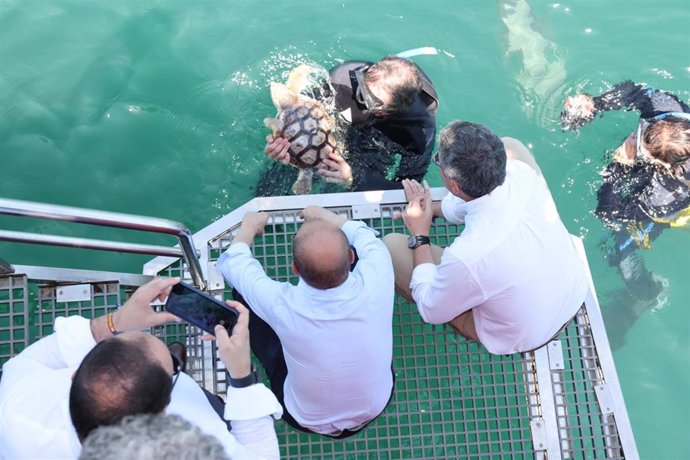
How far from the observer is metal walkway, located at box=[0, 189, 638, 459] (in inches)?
146

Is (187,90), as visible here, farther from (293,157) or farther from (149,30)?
(293,157)

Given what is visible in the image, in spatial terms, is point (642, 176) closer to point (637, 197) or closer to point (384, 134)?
point (637, 197)

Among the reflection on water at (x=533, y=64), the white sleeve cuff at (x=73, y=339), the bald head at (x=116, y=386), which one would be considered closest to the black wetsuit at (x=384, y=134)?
the reflection on water at (x=533, y=64)

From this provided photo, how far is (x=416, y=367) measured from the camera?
151 inches

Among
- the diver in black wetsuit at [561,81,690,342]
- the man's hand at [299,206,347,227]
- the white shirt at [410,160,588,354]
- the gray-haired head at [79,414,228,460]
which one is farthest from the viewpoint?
the diver in black wetsuit at [561,81,690,342]

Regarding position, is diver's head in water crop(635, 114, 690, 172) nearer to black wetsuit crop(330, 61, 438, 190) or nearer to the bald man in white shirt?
the bald man in white shirt

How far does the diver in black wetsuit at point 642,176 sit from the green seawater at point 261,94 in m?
0.24

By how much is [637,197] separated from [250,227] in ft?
9.29

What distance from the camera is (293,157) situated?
4375mm

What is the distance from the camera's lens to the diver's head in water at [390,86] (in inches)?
167

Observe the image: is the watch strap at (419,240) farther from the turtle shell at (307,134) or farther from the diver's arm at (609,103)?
the diver's arm at (609,103)

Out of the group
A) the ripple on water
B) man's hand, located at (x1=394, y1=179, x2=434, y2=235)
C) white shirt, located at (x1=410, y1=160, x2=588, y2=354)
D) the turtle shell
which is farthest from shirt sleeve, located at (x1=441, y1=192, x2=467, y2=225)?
the ripple on water

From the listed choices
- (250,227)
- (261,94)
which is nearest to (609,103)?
(261,94)

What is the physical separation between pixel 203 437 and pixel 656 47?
5.89 metres
